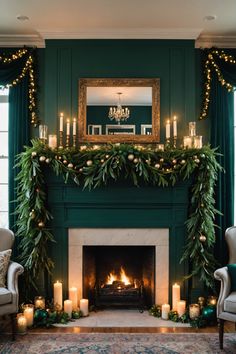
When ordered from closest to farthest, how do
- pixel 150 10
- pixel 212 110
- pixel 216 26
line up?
1. pixel 150 10
2. pixel 216 26
3. pixel 212 110

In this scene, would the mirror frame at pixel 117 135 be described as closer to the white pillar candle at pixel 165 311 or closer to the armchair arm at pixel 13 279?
the armchair arm at pixel 13 279

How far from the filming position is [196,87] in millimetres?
4953

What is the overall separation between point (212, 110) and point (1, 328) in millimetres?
3348

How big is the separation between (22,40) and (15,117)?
0.92 metres

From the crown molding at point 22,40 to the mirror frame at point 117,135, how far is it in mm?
724

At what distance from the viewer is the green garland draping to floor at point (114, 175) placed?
435 cm

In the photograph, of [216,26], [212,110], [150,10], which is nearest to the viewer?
[150,10]

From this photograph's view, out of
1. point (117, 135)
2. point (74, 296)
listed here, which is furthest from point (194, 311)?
point (117, 135)

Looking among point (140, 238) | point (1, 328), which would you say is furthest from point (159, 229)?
point (1, 328)

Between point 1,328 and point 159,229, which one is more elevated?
point 159,229

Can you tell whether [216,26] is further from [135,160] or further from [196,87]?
[135,160]

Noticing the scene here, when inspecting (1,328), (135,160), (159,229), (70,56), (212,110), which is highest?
(70,56)

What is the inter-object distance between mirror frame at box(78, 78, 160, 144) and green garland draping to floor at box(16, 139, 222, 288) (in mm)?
335

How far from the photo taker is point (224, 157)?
4.89 meters
